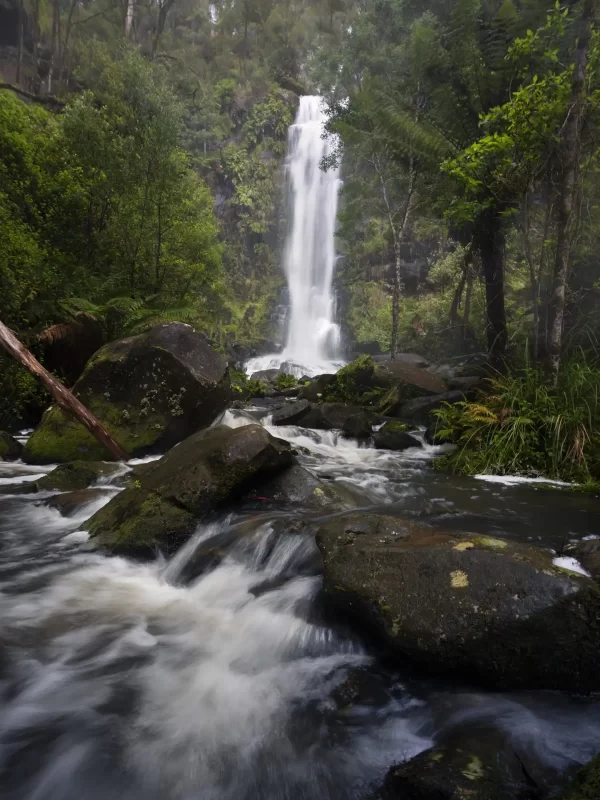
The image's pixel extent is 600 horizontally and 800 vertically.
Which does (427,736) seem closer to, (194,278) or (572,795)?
(572,795)

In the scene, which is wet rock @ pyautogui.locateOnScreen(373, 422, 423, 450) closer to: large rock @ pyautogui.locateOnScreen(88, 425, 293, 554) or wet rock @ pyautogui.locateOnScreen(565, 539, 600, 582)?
large rock @ pyautogui.locateOnScreen(88, 425, 293, 554)

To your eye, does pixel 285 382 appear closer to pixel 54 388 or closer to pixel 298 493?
pixel 54 388

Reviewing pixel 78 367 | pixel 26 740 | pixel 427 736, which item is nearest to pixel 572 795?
pixel 427 736

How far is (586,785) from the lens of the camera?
171 cm

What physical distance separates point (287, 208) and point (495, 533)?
3729 centimetres

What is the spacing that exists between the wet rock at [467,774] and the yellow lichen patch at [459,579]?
2.33 feet

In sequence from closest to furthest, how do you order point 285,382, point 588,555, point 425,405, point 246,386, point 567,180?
point 588,555, point 567,180, point 425,405, point 246,386, point 285,382

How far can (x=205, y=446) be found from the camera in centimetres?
511

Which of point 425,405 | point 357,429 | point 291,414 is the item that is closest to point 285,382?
point 291,414

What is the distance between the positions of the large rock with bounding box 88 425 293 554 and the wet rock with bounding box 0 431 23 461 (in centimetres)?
341

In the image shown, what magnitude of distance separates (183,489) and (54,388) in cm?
306

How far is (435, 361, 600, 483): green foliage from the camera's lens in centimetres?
669

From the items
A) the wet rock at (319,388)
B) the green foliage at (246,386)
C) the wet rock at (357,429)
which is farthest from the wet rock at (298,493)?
the green foliage at (246,386)

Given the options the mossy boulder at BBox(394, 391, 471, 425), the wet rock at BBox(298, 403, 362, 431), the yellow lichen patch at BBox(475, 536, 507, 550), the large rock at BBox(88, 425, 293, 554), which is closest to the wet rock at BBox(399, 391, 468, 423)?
the mossy boulder at BBox(394, 391, 471, 425)
